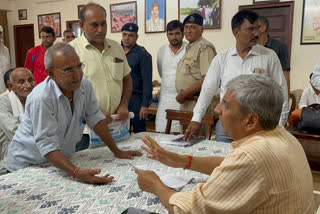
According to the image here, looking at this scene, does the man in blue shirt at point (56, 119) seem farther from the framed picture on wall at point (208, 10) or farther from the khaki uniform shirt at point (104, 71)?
the framed picture on wall at point (208, 10)

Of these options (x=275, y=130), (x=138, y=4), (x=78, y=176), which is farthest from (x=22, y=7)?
(x=275, y=130)

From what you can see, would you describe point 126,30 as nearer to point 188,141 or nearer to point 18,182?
point 188,141

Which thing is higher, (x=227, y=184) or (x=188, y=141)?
(x=227, y=184)

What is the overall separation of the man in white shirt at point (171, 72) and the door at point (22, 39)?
6558 millimetres

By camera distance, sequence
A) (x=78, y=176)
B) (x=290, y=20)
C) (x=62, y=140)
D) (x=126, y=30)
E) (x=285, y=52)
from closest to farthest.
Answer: (x=78, y=176) → (x=62, y=140) → (x=285, y=52) → (x=126, y=30) → (x=290, y=20)

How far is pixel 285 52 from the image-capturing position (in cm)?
288

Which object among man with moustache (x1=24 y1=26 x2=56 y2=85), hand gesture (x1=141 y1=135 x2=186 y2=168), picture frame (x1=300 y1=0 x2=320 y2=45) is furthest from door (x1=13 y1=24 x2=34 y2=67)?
hand gesture (x1=141 y1=135 x2=186 y2=168)

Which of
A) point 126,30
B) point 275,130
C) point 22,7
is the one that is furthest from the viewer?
point 22,7

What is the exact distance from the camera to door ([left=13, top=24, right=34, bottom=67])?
848cm

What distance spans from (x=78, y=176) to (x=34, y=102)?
459 millimetres

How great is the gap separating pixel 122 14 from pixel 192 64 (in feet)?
13.9

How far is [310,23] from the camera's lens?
192 inches

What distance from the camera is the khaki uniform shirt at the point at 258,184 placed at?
2.69ft

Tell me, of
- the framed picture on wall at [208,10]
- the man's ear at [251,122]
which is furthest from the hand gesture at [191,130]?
the framed picture on wall at [208,10]
